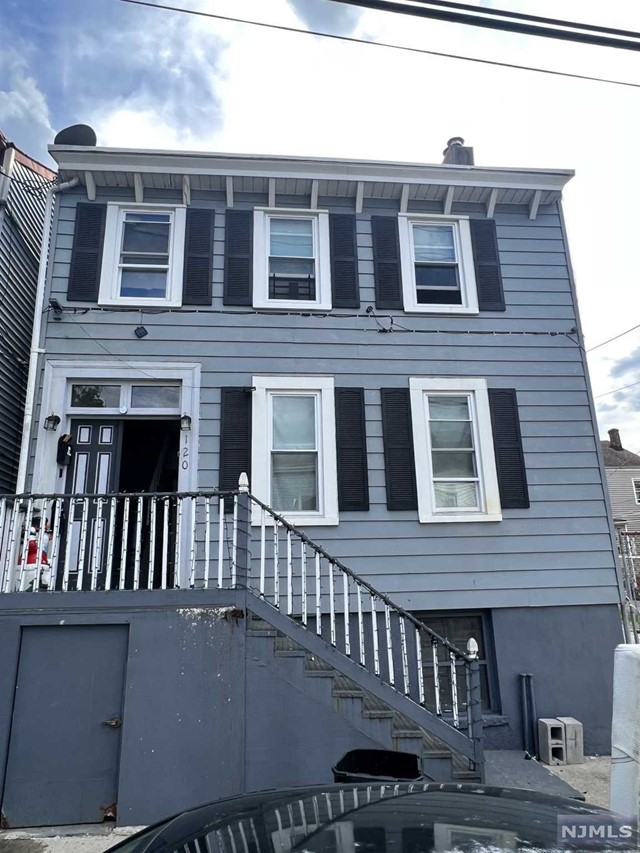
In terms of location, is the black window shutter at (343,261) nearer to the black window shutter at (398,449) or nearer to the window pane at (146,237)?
the black window shutter at (398,449)

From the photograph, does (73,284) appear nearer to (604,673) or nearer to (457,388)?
(457,388)

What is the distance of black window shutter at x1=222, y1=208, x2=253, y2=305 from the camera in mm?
7164

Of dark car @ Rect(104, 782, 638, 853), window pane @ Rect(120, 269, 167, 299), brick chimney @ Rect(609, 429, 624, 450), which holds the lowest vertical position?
dark car @ Rect(104, 782, 638, 853)

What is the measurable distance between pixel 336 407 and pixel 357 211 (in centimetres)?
288

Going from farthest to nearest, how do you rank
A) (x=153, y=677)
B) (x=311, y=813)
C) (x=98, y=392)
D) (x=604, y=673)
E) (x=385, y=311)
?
(x=385, y=311), (x=98, y=392), (x=604, y=673), (x=153, y=677), (x=311, y=813)

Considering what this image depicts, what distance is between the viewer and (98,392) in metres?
6.81

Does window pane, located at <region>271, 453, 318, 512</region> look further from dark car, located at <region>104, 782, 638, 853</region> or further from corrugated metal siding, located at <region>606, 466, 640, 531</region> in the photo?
corrugated metal siding, located at <region>606, 466, 640, 531</region>

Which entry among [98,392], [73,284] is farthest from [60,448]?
[73,284]

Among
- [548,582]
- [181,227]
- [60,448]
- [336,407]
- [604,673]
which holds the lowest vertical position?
[604,673]

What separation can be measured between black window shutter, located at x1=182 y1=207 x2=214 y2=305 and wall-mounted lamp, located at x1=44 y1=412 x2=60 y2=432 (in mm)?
2093

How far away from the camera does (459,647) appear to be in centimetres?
648

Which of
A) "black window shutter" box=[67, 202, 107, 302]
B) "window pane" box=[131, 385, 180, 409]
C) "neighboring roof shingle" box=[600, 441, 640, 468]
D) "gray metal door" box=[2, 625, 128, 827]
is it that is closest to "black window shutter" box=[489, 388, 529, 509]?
"window pane" box=[131, 385, 180, 409]

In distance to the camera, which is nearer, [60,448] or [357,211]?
[60,448]

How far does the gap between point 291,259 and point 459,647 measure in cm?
538
